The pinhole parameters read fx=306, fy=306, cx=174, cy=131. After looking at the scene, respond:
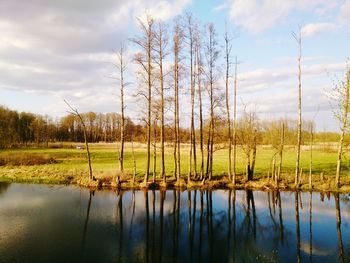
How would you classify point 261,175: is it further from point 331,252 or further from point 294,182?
point 331,252

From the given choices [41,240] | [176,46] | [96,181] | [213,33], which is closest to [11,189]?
[96,181]

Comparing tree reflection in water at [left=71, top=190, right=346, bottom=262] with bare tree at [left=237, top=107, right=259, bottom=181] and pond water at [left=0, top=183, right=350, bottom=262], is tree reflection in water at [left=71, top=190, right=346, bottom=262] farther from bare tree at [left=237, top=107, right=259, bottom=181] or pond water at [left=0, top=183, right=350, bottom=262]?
bare tree at [left=237, top=107, right=259, bottom=181]

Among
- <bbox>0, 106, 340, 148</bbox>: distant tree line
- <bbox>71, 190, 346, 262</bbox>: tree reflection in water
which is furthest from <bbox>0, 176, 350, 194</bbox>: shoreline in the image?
<bbox>0, 106, 340, 148</bbox>: distant tree line

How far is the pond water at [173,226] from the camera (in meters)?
16.0

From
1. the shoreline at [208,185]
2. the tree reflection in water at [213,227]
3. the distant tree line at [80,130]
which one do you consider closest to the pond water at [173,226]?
the tree reflection in water at [213,227]

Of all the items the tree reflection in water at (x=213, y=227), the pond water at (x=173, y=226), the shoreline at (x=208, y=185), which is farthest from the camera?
the shoreline at (x=208, y=185)

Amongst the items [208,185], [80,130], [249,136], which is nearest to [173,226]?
[208,185]

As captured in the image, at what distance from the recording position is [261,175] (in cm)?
3828

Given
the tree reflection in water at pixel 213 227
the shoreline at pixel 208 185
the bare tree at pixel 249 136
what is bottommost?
the tree reflection in water at pixel 213 227

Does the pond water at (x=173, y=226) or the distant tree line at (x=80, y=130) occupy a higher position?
the distant tree line at (x=80, y=130)

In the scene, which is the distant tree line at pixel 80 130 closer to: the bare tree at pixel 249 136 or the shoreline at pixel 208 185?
the bare tree at pixel 249 136

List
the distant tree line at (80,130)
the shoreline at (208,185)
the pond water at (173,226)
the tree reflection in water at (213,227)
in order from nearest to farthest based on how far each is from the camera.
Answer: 1. the pond water at (173,226)
2. the tree reflection in water at (213,227)
3. the shoreline at (208,185)
4. the distant tree line at (80,130)

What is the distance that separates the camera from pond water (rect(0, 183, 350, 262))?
16016mm

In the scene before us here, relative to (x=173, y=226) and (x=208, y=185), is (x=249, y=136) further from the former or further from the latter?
(x=173, y=226)
